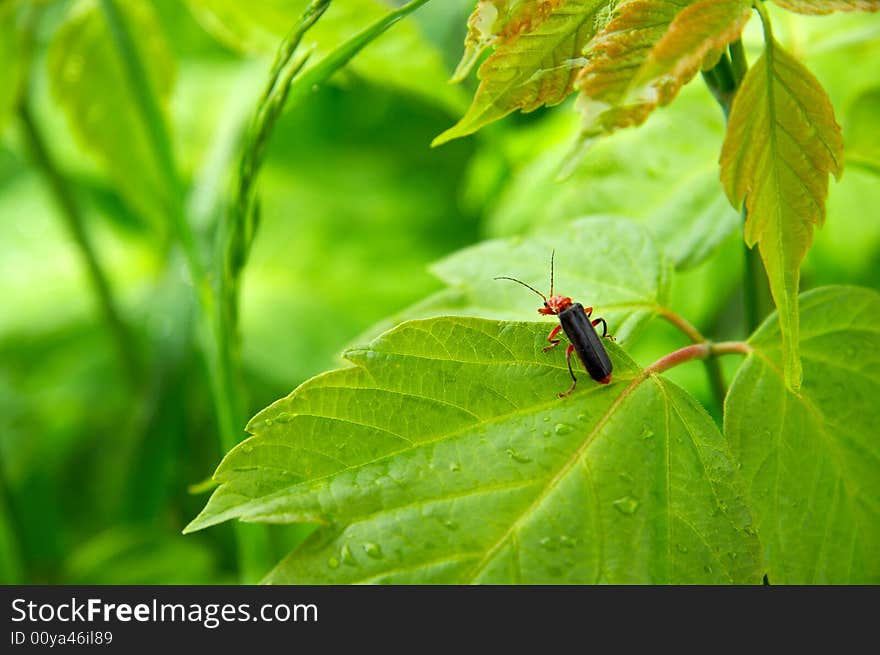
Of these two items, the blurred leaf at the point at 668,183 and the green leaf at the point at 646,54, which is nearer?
the green leaf at the point at 646,54

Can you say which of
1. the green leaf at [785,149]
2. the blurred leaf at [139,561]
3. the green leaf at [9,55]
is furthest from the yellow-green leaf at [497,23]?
the blurred leaf at [139,561]

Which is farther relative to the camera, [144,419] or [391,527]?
[144,419]

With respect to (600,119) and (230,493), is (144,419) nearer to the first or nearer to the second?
(230,493)

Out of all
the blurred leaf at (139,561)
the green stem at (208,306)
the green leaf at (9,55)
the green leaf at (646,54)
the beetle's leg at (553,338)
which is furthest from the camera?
the blurred leaf at (139,561)

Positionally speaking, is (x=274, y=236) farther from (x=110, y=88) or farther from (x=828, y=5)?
(x=828, y=5)

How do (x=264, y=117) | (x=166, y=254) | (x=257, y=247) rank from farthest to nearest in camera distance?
1. (x=257, y=247)
2. (x=166, y=254)
3. (x=264, y=117)

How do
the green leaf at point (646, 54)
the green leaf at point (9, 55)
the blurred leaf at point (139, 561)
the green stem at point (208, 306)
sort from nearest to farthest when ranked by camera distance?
1. the green leaf at point (646, 54)
2. the green stem at point (208, 306)
3. the green leaf at point (9, 55)
4. the blurred leaf at point (139, 561)

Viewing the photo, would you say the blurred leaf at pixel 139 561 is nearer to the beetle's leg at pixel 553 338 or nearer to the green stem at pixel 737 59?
the beetle's leg at pixel 553 338

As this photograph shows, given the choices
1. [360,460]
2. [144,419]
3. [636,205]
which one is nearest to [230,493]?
[360,460]
